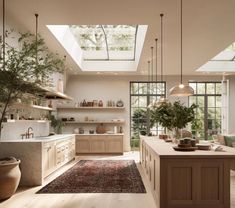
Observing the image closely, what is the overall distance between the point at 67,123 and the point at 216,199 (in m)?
7.75

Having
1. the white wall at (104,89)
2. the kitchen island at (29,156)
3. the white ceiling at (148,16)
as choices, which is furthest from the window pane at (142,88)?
the kitchen island at (29,156)

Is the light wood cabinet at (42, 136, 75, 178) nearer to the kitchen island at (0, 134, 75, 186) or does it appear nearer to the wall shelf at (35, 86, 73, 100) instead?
the kitchen island at (0, 134, 75, 186)

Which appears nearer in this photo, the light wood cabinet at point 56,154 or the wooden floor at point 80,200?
the wooden floor at point 80,200

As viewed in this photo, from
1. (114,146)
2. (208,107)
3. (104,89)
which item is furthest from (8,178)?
(208,107)

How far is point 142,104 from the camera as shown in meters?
10.9

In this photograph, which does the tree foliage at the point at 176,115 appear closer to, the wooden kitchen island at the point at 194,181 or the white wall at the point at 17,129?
the wooden kitchen island at the point at 194,181

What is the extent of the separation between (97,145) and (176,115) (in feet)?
17.8

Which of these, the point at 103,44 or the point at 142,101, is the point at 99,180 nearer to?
the point at 103,44

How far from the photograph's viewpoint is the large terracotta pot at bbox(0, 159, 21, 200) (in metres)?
4.24

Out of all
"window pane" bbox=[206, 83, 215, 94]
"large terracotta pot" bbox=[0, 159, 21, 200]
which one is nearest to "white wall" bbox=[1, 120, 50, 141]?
"large terracotta pot" bbox=[0, 159, 21, 200]

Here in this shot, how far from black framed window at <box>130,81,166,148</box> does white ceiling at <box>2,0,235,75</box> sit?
4352mm

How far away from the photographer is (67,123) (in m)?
10.6

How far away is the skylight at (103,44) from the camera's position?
24.1 ft

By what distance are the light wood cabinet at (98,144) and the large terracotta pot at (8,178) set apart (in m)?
5.31
